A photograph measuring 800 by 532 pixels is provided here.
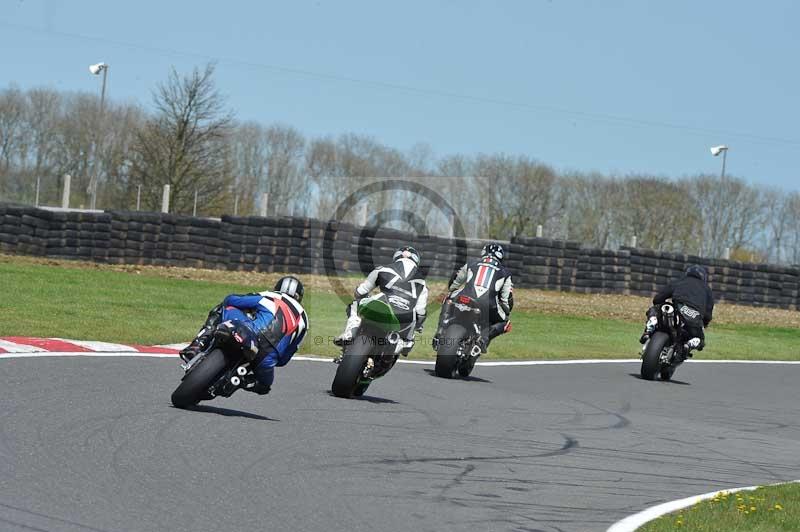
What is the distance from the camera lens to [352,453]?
336 inches

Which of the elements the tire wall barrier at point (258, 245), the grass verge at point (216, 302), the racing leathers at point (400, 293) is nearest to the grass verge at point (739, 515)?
the racing leathers at point (400, 293)

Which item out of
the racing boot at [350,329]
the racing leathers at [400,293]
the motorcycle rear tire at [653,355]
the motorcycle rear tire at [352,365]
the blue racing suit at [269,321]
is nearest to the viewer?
the blue racing suit at [269,321]

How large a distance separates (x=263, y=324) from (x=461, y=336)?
4.93 metres

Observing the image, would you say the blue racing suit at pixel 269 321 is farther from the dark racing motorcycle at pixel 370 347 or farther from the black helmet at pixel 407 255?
the black helmet at pixel 407 255

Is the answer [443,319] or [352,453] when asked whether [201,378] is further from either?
[443,319]

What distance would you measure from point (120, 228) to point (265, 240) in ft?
11.2

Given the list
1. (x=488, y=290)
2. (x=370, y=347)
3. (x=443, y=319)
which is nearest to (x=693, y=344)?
(x=488, y=290)

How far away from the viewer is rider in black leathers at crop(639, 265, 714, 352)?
16703mm

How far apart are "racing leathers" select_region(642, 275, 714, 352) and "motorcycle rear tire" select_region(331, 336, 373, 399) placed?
21.0 ft

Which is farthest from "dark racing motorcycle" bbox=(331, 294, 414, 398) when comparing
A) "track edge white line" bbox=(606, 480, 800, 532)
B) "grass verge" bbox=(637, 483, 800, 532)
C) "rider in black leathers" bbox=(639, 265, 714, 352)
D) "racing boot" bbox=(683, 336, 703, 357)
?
"racing boot" bbox=(683, 336, 703, 357)

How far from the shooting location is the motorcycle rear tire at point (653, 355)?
16.5 metres

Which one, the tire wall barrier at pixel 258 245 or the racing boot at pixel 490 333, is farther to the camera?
the tire wall barrier at pixel 258 245

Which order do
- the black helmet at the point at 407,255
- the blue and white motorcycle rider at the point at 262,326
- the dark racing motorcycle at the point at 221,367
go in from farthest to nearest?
the black helmet at the point at 407,255 → the blue and white motorcycle rider at the point at 262,326 → the dark racing motorcycle at the point at 221,367

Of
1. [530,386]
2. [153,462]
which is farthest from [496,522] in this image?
[530,386]
